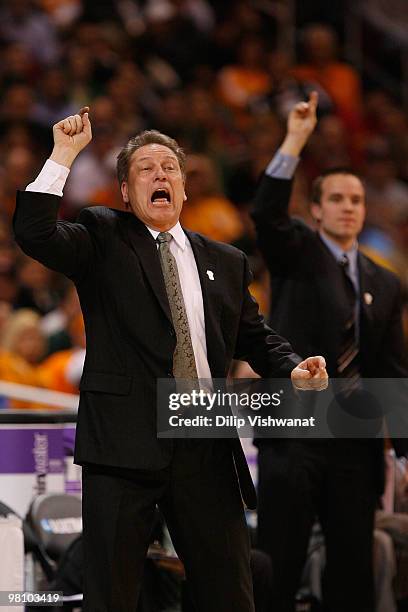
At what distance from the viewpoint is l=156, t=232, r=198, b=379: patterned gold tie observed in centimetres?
362

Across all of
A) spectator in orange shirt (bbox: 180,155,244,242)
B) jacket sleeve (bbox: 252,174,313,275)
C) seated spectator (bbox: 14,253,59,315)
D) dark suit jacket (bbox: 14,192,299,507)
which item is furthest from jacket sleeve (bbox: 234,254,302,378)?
spectator in orange shirt (bbox: 180,155,244,242)

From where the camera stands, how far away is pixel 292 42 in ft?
33.6

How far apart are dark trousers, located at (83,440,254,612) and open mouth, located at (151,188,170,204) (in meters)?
0.69

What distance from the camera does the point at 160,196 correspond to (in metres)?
3.73

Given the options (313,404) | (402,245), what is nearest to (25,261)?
(402,245)

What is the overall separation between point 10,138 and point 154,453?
511cm

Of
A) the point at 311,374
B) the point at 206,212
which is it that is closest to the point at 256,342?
the point at 311,374

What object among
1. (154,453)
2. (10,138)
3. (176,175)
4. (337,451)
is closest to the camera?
(154,453)

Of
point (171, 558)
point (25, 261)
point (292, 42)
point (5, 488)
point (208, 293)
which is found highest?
point (292, 42)

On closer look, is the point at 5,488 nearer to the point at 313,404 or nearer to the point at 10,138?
the point at 313,404

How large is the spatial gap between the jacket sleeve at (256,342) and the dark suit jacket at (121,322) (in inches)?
1.6

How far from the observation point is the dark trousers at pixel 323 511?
4.66m

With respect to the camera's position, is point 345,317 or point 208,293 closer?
point 208,293

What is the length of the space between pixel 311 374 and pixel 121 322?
1.79ft
